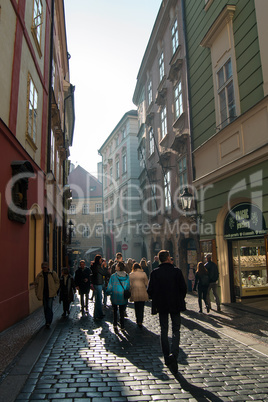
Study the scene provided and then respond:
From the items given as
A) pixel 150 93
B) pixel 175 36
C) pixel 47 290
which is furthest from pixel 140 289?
pixel 150 93

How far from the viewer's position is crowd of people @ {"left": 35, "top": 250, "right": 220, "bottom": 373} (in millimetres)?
5207

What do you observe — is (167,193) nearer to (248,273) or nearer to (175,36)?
(175,36)

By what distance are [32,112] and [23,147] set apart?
7.25ft

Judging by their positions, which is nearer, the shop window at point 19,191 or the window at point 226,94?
the shop window at point 19,191

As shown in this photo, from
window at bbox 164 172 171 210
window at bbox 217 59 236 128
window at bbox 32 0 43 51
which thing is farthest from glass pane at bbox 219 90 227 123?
window at bbox 164 172 171 210

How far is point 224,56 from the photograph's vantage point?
11008mm

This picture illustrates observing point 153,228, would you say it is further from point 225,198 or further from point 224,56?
point 224,56

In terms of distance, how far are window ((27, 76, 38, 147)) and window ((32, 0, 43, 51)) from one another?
181 centimetres

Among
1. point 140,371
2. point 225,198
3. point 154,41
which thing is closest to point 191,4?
point 154,41

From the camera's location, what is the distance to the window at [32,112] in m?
10.8

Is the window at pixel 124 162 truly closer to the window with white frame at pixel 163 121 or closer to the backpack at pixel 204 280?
the window with white frame at pixel 163 121

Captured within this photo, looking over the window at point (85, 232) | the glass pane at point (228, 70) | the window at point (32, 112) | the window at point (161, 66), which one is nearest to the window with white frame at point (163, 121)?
the window at point (161, 66)

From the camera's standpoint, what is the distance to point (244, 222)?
980 cm

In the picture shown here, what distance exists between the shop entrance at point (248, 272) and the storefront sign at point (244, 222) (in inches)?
23.3
